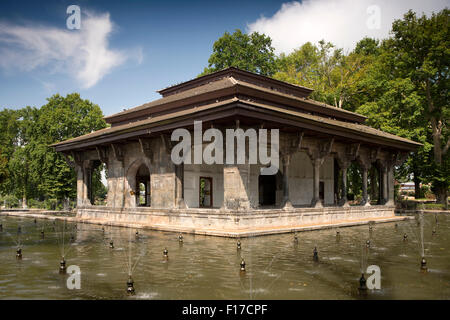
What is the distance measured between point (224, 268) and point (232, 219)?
22.0 feet

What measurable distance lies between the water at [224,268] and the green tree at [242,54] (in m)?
31.3

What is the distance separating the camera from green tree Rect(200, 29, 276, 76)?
141ft

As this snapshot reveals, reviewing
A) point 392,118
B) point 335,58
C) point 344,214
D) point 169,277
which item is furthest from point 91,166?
point 335,58

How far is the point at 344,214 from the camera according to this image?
71.3 feet

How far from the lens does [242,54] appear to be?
4294 centimetres

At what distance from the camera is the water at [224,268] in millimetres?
6949

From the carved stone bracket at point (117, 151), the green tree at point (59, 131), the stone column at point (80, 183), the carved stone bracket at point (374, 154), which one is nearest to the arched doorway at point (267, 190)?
the carved stone bracket at point (374, 154)

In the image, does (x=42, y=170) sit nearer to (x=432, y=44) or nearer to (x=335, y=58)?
(x=335, y=58)

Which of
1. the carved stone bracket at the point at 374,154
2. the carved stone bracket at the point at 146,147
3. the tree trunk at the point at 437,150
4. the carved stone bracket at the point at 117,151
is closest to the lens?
the carved stone bracket at the point at 146,147

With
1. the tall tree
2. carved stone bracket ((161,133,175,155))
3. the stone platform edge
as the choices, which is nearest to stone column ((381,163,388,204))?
the stone platform edge

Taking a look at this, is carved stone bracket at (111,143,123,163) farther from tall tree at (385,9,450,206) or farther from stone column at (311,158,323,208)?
tall tree at (385,9,450,206)

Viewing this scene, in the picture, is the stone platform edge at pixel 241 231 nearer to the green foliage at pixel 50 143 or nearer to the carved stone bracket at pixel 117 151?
the carved stone bracket at pixel 117 151

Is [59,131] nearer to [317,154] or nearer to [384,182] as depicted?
[317,154]

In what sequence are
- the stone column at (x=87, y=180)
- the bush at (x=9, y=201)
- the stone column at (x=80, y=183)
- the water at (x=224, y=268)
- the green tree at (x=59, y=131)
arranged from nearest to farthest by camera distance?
the water at (x=224, y=268)
the stone column at (x=87, y=180)
the stone column at (x=80, y=183)
the green tree at (x=59, y=131)
the bush at (x=9, y=201)
